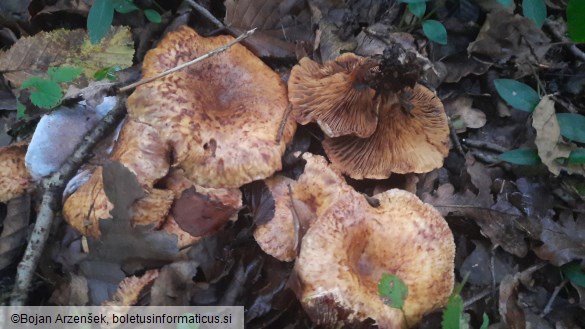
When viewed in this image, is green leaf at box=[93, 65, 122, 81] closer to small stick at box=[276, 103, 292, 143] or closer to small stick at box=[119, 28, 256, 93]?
Answer: small stick at box=[119, 28, 256, 93]

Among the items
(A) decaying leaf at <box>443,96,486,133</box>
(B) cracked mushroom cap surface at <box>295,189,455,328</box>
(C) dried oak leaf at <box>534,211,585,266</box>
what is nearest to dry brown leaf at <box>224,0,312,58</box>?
(A) decaying leaf at <box>443,96,486,133</box>

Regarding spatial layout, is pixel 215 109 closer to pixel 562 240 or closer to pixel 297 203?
pixel 297 203

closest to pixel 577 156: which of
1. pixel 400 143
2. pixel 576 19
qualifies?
pixel 576 19

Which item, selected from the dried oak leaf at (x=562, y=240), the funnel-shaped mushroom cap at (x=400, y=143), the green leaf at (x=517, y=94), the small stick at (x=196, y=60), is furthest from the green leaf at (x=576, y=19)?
the small stick at (x=196, y=60)

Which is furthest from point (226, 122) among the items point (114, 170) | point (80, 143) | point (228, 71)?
point (80, 143)

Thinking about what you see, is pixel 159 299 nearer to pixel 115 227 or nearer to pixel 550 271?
pixel 115 227

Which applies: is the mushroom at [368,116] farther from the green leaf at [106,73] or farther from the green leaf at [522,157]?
the green leaf at [106,73]
